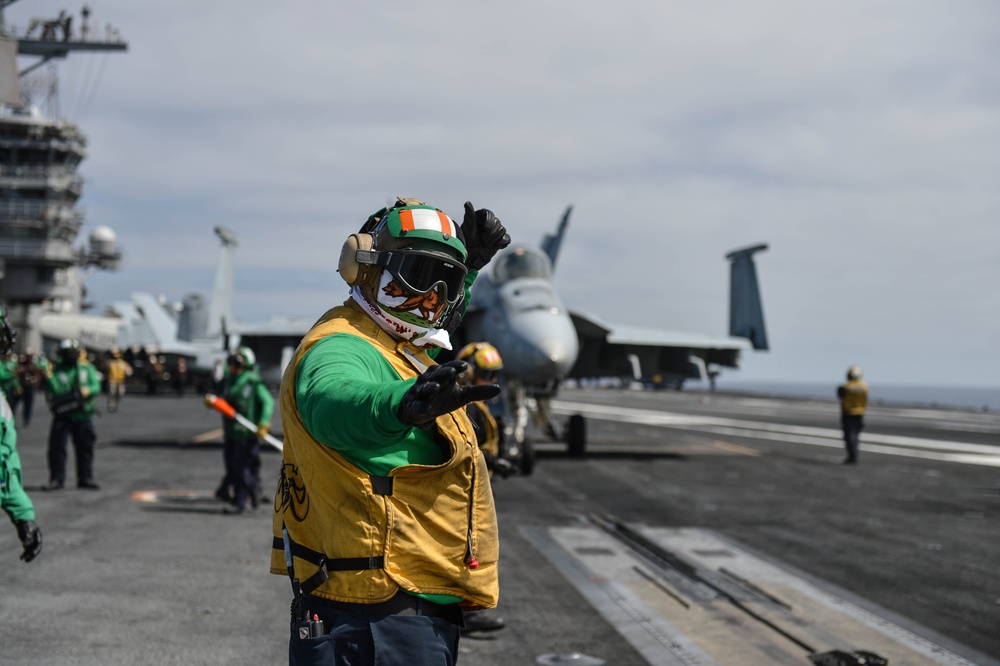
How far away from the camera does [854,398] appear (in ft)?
75.0

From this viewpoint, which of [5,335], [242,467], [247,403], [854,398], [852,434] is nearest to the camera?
[5,335]

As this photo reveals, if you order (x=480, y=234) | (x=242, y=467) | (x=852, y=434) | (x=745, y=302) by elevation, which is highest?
(x=745, y=302)

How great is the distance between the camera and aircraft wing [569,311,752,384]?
86.3 ft

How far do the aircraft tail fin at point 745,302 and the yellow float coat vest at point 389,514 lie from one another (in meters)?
25.1

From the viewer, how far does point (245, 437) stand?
12.7 m

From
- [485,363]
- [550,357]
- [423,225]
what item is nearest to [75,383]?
[485,363]

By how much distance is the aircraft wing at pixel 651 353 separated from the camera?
26297 millimetres

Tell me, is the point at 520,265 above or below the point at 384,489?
above

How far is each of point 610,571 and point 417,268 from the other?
22.8 ft

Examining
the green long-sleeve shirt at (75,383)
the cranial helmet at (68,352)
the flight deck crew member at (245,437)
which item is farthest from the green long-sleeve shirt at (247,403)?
the cranial helmet at (68,352)

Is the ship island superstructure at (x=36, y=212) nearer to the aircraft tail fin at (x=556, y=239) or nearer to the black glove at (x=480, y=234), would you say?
the aircraft tail fin at (x=556, y=239)

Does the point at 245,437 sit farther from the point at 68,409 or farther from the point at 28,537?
the point at 28,537

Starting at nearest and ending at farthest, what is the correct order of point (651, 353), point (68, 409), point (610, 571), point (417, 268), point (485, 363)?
point (417, 268) < point (610, 571) < point (485, 363) < point (68, 409) < point (651, 353)

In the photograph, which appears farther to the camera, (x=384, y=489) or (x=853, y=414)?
(x=853, y=414)
